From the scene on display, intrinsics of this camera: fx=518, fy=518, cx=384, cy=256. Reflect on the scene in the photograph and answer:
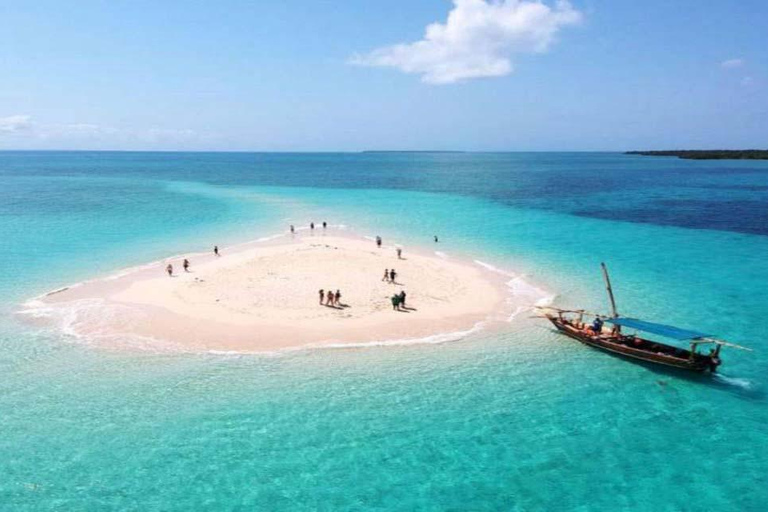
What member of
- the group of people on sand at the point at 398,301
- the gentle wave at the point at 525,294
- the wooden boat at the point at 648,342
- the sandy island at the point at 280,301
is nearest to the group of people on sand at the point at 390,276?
the sandy island at the point at 280,301

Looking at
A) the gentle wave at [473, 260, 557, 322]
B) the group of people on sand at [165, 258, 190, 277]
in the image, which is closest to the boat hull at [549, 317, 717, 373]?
the gentle wave at [473, 260, 557, 322]

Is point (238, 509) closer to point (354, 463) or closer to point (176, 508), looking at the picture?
point (176, 508)

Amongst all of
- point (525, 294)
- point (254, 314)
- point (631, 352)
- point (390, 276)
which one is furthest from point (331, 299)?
point (631, 352)

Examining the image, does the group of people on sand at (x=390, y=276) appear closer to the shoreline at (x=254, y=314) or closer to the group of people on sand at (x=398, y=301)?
the shoreline at (x=254, y=314)

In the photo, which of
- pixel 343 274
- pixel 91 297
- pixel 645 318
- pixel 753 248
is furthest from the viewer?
pixel 753 248

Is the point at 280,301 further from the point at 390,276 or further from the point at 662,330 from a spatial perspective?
the point at 662,330

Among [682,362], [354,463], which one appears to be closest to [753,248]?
[682,362]
